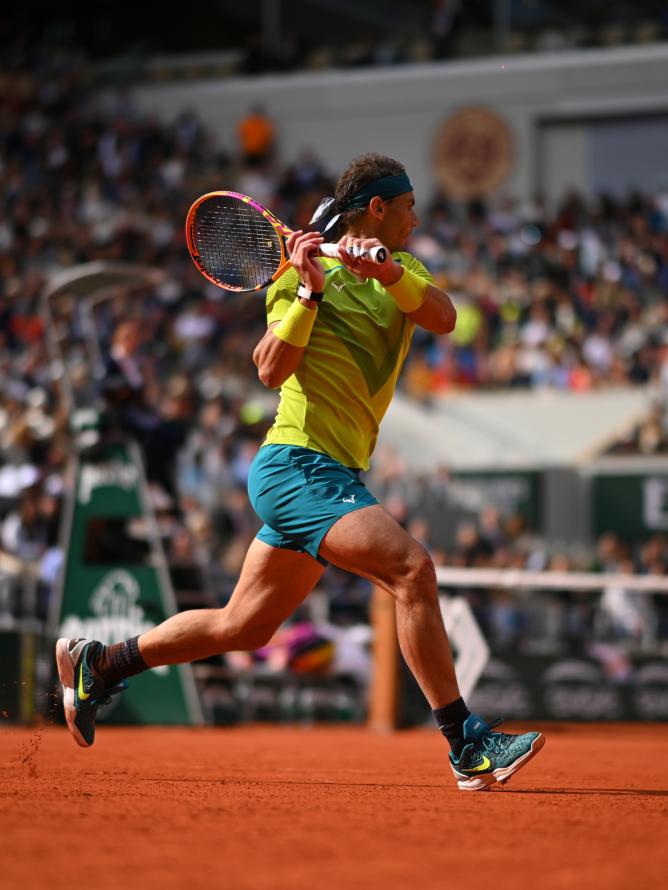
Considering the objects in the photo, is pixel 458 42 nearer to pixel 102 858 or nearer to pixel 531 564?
pixel 531 564

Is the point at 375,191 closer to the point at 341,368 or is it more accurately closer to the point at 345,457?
the point at 341,368

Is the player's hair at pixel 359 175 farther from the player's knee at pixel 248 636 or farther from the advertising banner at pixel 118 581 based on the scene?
the advertising banner at pixel 118 581

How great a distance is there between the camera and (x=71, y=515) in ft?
39.5

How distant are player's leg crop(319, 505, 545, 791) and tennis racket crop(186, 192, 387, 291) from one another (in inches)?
45.0

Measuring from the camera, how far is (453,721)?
5750 mm

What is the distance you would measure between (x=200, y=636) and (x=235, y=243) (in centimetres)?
166

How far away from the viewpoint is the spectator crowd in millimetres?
16203

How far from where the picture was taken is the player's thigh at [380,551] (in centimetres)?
561

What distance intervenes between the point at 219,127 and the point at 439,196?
536 cm

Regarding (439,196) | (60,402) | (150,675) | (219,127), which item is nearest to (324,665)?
(150,675)

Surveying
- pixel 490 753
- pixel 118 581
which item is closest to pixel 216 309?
pixel 118 581

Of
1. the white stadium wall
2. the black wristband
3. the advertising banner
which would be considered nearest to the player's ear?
the black wristband

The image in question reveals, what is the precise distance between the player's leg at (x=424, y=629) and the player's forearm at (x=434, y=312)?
0.77 meters

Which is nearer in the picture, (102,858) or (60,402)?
(102,858)
